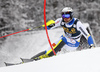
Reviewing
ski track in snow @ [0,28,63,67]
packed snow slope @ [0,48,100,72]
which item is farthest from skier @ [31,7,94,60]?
packed snow slope @ [0,48,100,72]

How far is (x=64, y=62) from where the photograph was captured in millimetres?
1541

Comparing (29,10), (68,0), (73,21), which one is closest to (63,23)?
(73,21)

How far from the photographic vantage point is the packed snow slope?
1470 mm

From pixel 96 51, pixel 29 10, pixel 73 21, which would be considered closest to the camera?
pixel 96 51

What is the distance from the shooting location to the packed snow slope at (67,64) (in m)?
1.47

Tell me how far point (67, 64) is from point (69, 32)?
2058mm

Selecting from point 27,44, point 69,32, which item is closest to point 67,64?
point 69,32

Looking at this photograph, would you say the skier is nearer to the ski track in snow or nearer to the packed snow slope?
the ski track in snow

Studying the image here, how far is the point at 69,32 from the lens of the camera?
11.5 feet

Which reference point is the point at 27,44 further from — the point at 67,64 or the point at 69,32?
the point at 67,64

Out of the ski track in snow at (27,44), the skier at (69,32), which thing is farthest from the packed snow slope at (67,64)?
the ski track in snow at (27,44)

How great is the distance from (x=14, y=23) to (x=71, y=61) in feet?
17.3

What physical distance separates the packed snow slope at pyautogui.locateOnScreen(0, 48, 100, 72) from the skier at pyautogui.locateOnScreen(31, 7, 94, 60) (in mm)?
1669

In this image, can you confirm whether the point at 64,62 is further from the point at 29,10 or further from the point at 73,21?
the point at 29,10
